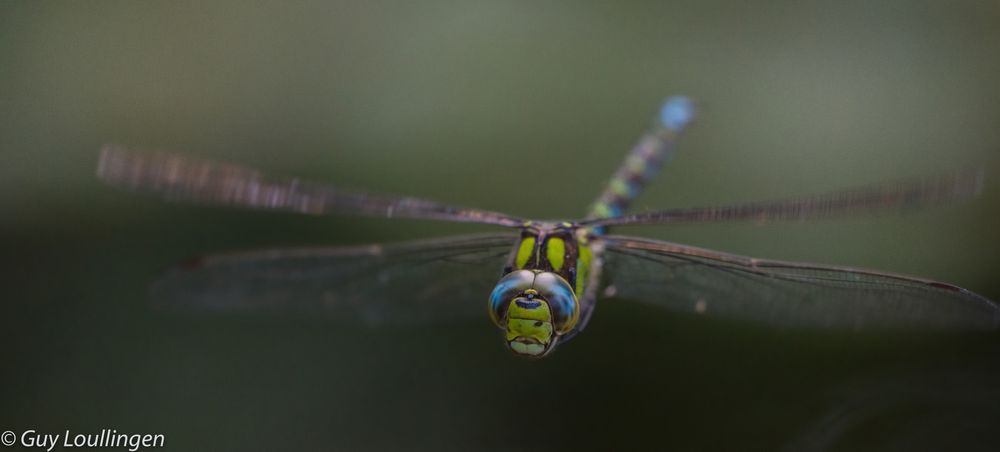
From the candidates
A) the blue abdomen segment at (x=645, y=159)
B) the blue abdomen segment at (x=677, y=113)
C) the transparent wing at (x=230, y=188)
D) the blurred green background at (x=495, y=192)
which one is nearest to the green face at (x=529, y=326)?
the transparent wing at (x=230, y=188)

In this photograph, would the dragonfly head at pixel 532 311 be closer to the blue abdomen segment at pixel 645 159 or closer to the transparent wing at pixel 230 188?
the transparent wing at pixel 230 188

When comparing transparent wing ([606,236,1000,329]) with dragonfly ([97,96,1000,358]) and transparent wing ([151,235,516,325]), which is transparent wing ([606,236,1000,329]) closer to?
dragonfly ([97,96,1000,358])

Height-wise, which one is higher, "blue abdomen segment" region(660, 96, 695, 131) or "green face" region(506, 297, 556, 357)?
"blue abdomen segment" region(660, 96, 695, 131)

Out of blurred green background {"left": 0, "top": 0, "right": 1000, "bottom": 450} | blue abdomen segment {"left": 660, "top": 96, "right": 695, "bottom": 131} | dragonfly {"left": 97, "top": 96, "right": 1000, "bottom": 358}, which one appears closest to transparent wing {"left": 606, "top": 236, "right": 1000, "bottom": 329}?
dragonfly {"left": 97, "top": 96, "right": 1000, "bottom": 358}

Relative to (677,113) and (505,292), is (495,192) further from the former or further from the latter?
(505,292)

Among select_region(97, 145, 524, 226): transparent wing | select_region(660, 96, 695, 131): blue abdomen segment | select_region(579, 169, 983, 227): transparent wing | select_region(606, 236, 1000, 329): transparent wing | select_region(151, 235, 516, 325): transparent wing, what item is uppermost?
select_region(660, 96, 695, 131): blue abdomen segment

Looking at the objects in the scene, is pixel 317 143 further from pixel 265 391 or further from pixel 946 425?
pixel 946 425

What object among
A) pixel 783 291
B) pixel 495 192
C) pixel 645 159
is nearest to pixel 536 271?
pixel 783 291
